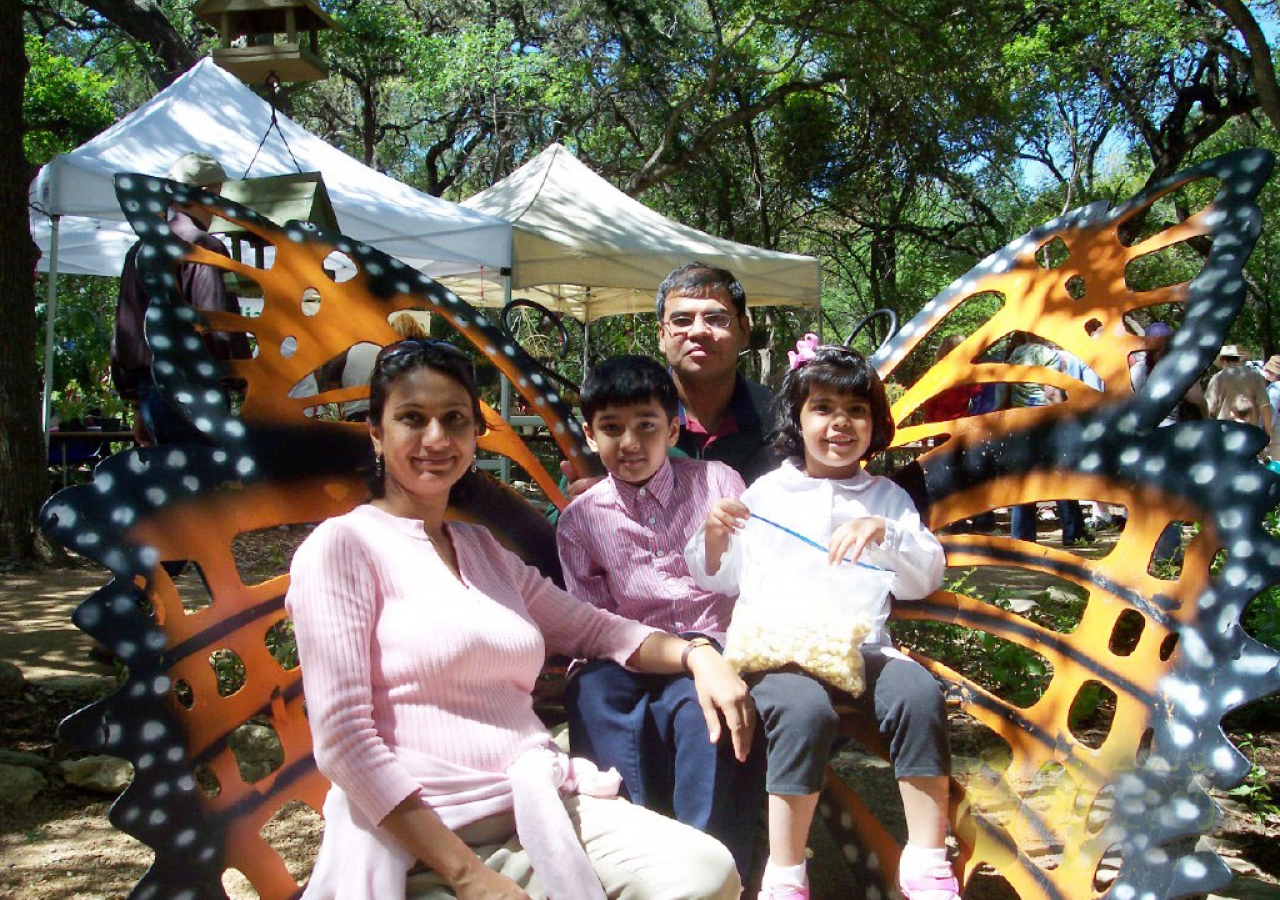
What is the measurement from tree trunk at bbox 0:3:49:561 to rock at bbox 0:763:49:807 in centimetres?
305

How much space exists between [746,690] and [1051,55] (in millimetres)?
12556

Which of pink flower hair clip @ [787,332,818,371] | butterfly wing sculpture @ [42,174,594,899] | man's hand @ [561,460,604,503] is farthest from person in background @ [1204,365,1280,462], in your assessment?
butterfly wing sculpture @ [42,174,594,899]

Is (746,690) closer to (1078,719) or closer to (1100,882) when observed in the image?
(1100,882)

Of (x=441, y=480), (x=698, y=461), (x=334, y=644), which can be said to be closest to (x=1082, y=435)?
(x=698, y=461)

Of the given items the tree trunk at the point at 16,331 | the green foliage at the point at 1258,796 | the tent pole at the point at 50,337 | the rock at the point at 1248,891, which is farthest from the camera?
the tent pole at the point at 50,337

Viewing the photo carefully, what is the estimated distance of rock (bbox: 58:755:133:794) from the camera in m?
3.23

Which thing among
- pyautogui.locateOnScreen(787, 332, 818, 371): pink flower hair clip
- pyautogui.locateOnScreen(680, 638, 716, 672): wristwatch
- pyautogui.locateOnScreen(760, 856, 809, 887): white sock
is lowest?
pyautogui.locateOnScreen(760, 856, 809, 887): white sock

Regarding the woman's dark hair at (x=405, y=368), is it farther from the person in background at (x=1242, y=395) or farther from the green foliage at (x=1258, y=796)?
the person in background at (x=1242, y=395)

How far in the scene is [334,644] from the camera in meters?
1.67

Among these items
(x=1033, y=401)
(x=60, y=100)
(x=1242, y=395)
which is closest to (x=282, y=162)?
(x=1033, y=401)

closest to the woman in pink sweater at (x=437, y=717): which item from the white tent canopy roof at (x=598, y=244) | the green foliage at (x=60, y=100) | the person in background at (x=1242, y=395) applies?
the white tent canopy roof at (x=598, y=244)

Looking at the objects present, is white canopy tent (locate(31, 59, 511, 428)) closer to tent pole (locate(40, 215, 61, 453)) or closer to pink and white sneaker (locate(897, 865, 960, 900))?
tent pole (locate(40, 215, 61, 453))

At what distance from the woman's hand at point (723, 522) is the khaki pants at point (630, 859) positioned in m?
0.61

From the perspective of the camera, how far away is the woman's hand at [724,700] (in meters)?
1.99
